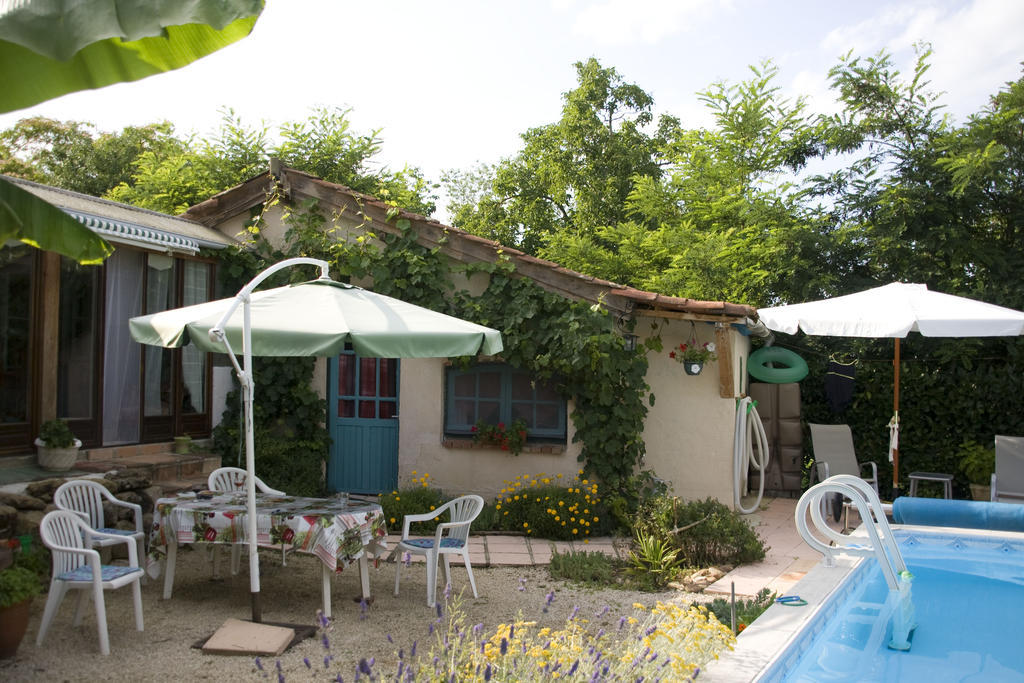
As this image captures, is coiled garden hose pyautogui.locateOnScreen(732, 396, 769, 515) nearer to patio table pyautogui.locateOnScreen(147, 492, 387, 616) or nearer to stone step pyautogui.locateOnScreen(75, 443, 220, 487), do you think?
patio table pyautogui.locateOnScreen(147, 492, 387, 616)

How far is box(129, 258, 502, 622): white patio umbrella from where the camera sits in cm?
516

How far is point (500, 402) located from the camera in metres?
9.68

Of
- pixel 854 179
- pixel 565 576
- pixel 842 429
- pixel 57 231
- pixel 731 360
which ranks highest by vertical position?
pixel 854 179

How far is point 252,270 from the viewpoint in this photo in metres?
9.77

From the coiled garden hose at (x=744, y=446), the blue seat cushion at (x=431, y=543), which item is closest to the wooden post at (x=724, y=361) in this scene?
the coiled garden hose at (x=744, y=446)

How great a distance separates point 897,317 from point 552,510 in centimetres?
412

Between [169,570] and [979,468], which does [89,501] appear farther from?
[979,468]

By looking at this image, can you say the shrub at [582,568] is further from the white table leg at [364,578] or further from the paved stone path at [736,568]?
the white table leg at [364,578]

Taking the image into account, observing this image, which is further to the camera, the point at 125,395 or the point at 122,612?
the point at 125,395

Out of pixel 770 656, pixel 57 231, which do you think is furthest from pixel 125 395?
pixel 770 656

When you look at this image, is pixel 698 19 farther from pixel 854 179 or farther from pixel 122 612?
pixel 122 612

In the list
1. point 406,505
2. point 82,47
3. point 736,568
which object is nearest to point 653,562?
point 736,568

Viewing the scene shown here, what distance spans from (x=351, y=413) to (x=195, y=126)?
1120 cm

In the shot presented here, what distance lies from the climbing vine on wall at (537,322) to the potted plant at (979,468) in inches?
178
